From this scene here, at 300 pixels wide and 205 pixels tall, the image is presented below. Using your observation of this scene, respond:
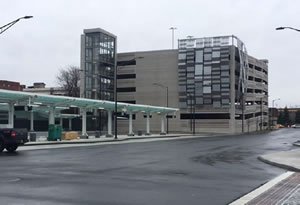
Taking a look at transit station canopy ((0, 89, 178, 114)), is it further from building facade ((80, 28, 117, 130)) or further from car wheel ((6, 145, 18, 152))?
building facade ((80, 28, 117, 130))

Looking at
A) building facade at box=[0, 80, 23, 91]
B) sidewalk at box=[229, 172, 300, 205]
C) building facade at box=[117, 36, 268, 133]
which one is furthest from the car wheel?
building facade at box=[0, 80, 23, 91]

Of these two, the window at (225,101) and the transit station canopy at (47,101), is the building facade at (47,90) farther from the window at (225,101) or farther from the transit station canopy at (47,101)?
the transit station canopy at (47,101)

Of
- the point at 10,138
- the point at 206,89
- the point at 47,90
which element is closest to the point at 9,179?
the point at 10,138

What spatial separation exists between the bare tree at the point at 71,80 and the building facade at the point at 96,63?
20.7ft

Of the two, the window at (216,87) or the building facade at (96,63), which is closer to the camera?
the building facade at (96,63)

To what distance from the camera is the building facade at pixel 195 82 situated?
98.6 metres

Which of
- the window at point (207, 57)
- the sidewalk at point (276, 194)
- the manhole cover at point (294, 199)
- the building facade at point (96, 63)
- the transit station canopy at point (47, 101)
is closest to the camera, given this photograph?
the manhole cover at point (294, 199)

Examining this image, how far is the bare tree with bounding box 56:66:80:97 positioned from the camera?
99.7 metres

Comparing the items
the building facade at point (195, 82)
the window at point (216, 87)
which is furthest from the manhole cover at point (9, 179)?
the window at point (216, 87)

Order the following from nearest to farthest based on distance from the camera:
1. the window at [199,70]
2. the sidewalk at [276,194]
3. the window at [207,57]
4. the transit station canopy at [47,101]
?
1. the sidewalk at [276,194]
2. the transit station canopy at [47,101]
3. the window at [207,57]
4. the window at [199,70]

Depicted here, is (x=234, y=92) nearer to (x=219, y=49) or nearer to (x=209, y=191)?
(x=219, y=49)

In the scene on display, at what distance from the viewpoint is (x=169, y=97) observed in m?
105

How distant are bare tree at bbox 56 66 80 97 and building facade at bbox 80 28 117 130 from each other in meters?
6.32

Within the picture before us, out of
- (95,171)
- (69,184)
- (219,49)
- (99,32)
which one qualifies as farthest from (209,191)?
(219,49)
